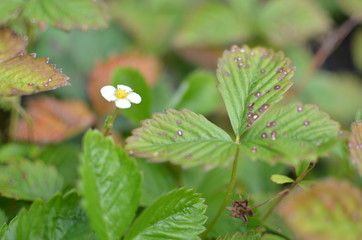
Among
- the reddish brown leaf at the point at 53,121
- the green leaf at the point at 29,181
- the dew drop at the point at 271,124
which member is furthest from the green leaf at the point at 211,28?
the dew drop at the point at 271,124

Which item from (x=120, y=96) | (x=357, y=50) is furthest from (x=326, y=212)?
(x=357, y=50)

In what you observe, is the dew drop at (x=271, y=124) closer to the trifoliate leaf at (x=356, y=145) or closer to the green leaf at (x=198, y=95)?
the trifoliate leaf at (x=356, y=145)

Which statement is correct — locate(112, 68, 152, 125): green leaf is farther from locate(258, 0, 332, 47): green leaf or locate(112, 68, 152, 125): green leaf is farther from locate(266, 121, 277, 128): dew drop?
locate(258, 0, 332, 47): green leaf

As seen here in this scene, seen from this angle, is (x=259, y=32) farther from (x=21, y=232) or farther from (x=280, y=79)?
(x=21, y=232)

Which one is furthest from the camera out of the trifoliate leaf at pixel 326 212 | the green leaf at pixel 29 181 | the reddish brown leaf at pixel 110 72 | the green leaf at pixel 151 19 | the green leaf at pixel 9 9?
the green leaf at pixel 151 19

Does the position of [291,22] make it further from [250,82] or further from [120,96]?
[120,96]

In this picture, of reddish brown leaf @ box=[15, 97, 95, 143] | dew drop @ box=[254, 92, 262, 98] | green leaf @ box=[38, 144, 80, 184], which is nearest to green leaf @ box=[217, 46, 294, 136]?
dew drop @ box=[254, 92, 262, 98]
